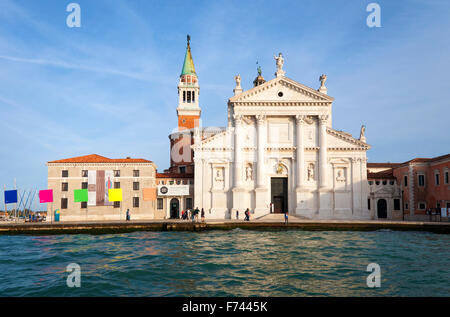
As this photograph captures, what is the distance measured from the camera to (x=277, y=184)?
3794cm

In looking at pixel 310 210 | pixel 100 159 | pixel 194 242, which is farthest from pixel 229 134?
pixel 194 242

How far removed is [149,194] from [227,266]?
80.0 ft

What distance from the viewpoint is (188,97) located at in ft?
191

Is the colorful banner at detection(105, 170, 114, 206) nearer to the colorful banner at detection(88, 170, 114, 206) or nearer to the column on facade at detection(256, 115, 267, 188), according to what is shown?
the colorful banner at detection(88, 170, 114, 206)

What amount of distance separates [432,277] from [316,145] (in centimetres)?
2598

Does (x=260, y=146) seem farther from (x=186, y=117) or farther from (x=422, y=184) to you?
(x=186, y=117)

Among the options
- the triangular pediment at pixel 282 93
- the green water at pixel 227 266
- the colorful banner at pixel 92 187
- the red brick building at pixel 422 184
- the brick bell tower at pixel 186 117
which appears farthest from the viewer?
the brick bell tower at pixel 186 117

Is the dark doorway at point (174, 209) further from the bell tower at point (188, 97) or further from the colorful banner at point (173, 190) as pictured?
the bell tower at point (188, 97)

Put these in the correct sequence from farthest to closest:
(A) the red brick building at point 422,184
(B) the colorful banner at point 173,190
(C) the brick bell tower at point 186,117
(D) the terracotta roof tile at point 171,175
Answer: (C) the brick bell tower at point 186,117, (D) the terracotta roof tile at point 171,175, (B) the colorful banner at point 173,190, (A) the red brick building at point 422,184

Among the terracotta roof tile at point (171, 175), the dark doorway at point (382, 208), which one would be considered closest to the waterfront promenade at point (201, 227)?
the dark doorway at point (382, 208)

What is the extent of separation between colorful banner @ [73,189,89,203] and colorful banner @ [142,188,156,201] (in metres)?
6.03

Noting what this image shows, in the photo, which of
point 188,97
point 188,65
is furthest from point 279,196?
point 188,65

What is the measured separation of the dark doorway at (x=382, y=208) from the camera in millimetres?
38188

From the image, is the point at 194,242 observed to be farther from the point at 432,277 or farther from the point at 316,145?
the point at 316,145
